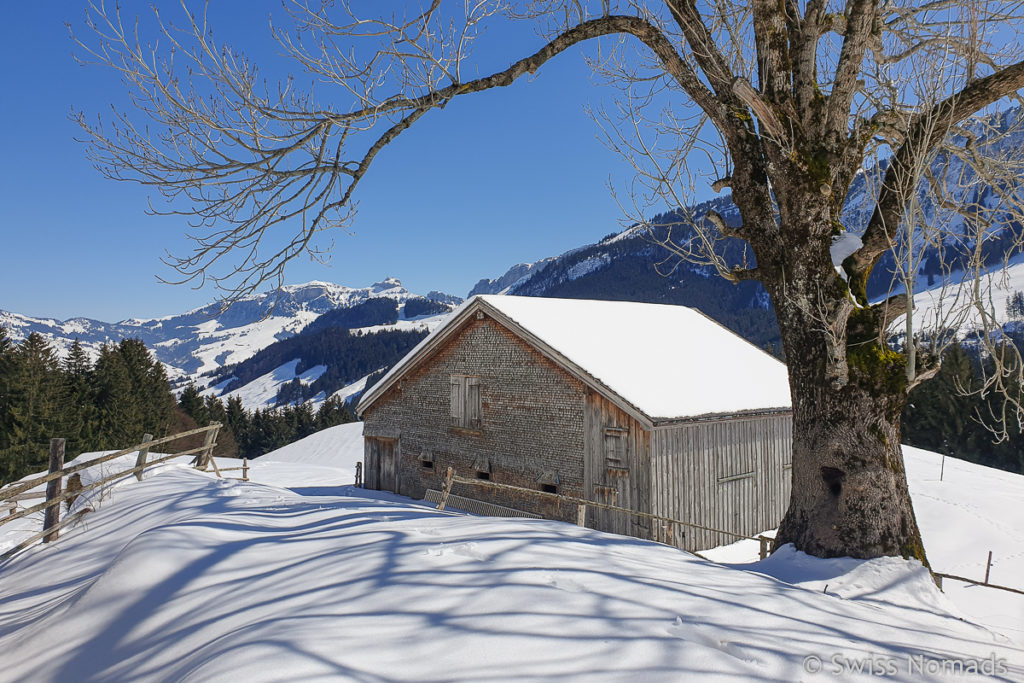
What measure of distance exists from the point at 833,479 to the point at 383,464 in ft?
56.8

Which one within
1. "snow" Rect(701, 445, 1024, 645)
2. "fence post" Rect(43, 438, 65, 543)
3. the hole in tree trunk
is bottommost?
"snow" Rect(701, 445, 1024, 645)

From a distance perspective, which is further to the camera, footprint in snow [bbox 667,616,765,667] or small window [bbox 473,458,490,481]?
small window [bbox 473,458,490,481]

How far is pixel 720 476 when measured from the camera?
47.9 feet

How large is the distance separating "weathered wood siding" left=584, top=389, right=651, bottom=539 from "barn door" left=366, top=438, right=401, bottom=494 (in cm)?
855

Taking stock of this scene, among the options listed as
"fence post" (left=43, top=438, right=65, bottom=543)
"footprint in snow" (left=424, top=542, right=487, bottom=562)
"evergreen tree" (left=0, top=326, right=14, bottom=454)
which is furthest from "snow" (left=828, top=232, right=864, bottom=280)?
"evergreen tree" (left=0, top=326, right=14, bottom=454)

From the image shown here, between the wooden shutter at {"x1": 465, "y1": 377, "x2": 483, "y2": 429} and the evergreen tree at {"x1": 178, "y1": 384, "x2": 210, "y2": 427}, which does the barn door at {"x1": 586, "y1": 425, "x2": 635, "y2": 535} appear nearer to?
the wooden shutter at {"x1": 465, "y1": 377, "x2": 483, "y2": 429}

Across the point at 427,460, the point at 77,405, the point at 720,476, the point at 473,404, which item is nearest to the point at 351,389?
the point at 77,405

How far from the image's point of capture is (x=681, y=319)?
2155cm

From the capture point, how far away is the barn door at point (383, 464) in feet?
66.3

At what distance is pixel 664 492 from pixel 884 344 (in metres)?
7.94

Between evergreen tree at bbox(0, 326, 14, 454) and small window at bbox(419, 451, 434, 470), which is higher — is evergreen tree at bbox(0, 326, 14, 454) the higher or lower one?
the higher one

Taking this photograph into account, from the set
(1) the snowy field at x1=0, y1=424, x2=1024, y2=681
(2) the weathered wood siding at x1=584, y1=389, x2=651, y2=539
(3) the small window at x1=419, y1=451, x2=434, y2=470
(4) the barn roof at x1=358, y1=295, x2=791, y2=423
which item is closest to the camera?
(1) the snowy field at x1=0, y1=424, x2=1024, y2=681

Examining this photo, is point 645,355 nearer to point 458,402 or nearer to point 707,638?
point 458,402

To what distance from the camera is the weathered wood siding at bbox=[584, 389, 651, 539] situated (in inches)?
522
